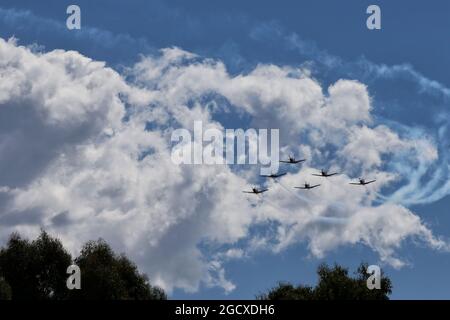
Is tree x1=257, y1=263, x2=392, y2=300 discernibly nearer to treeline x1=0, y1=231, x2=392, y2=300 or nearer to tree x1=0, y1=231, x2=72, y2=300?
treeline x1=0, y1=231, x2=392, y2=300

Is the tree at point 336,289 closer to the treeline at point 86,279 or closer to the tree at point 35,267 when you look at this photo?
the treeline at point 86,279

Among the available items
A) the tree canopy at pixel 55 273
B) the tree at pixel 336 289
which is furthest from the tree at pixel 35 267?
the tree at pixel 336 289

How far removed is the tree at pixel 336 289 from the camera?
15450cm

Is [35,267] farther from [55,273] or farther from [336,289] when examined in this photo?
[336,289]

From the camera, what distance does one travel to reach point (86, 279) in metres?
156

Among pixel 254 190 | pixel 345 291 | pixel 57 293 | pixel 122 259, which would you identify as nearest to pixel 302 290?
pixel 345 291

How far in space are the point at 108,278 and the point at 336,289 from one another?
44.3 m

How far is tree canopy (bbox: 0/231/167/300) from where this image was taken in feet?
508

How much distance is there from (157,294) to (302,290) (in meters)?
30.8

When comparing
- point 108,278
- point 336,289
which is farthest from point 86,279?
point 336,289
